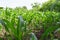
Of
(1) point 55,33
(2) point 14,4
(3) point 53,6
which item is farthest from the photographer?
(2) point 14,4

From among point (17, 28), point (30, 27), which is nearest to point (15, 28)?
point (17, 28)

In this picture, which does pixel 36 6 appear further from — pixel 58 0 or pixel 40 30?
pixel 40 30

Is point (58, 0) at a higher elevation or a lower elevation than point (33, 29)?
higher

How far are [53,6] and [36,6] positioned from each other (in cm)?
54

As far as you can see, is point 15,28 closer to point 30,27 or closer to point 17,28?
point 17,28

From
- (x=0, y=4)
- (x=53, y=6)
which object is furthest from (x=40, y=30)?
(x=0, y=4)

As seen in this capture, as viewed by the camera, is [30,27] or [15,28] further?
[30,27]

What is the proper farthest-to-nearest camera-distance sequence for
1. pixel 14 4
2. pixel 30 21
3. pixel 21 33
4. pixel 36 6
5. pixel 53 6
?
1. pixel 14 4
2. pixel 36 6
3. pixel 53 6
4. pixel 30 21
5. pixel 21 33

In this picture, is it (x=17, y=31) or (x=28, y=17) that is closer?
(x=17, y=31)

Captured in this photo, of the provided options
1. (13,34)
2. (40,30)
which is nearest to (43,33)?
(40,30)

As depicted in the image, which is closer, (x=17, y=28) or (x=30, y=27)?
(x=17, y=28)

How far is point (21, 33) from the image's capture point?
2746 mm

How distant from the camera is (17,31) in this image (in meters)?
2.76

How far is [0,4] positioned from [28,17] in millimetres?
1930
